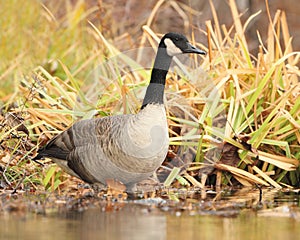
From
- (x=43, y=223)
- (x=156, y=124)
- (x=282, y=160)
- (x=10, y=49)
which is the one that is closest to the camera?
(x=43, y=223)

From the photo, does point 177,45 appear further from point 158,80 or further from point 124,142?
point 124,142

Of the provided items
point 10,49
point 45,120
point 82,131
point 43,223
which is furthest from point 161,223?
point 10,49

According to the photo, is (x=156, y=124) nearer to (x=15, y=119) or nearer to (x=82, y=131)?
(x=82, y=131)

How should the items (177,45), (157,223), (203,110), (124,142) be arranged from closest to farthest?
(157,223), (124,142), (177,45), (203,110)

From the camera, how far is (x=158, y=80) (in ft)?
17.2

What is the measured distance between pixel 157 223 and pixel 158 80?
1525mm

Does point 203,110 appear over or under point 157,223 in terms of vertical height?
over

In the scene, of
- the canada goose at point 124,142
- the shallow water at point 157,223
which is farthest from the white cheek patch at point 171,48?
the shallow water at point 157,223

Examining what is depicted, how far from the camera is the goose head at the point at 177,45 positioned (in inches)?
205

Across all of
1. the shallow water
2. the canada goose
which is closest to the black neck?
the canada goose

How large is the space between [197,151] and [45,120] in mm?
1237

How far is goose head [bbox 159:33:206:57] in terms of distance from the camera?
5203mm

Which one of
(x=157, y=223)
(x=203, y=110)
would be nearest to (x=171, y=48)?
(x=203, y=110)

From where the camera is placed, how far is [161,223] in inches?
155
